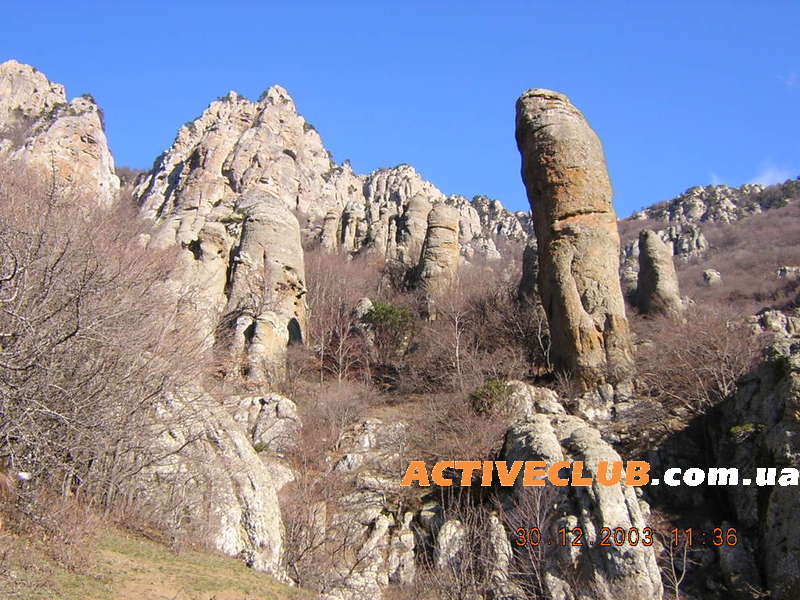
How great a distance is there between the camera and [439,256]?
28.6 meters

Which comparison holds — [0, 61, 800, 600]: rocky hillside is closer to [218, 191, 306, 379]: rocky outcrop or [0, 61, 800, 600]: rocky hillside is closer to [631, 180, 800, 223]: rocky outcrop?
[218, 191, 306, 379]: rocky outcrop

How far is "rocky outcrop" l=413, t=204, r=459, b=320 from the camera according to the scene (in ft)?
89.6

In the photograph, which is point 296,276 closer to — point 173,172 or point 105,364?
point 105,364

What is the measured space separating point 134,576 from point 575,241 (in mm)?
11998

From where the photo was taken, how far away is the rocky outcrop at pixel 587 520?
858cm

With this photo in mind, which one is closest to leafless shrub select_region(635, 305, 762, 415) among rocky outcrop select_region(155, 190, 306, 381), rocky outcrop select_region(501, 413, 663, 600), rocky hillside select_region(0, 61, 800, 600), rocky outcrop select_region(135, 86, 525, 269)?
rocky hillside select_region(0, 61, 800, 600)

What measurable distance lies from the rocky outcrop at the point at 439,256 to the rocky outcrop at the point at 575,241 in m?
9.99

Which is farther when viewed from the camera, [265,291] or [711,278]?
[711,278]

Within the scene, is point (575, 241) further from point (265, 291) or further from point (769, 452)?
point (265, 291)

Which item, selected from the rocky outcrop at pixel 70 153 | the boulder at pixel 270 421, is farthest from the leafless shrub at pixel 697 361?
the rocky outcrop at pixel 70 153

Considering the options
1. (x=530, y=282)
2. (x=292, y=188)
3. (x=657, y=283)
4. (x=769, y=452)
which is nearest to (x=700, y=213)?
(x=292, y=188)

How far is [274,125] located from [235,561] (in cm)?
6509

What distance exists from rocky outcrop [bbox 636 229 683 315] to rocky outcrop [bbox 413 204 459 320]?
287 inches

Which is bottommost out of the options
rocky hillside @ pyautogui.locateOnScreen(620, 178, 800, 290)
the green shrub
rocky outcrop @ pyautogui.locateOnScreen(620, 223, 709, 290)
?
the green shrub
